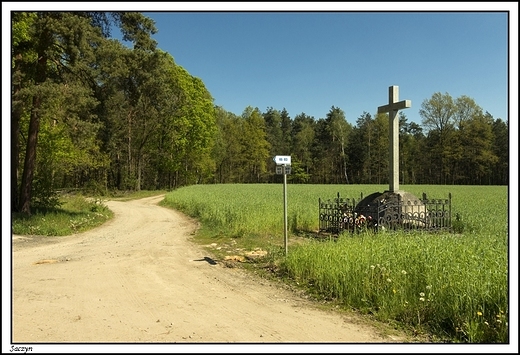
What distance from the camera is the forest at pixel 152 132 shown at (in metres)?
13.6

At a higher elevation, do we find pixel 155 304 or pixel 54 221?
pixel 54 221

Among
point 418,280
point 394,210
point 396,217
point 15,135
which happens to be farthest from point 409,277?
point 15,135

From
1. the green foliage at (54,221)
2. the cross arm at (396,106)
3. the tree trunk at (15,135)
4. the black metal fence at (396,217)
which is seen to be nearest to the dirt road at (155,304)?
the green foliage at (54,221)

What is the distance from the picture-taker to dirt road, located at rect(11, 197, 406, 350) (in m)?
4.50

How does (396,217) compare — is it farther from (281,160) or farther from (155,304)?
(155,304)

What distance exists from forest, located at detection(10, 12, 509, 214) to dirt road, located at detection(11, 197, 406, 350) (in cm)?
397

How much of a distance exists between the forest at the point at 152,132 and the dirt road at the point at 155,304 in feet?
13.0

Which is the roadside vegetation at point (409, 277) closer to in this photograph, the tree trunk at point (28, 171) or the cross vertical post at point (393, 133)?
the cross vertical post at point (393, 133)

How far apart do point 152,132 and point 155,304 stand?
139 feet

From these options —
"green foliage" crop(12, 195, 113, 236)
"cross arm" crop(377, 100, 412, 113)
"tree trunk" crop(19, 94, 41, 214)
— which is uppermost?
"cross arm" crop(377, 100, 412, 113)

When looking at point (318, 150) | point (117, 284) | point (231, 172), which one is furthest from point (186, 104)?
point (117, 284)

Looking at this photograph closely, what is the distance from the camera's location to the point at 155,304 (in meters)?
5.66

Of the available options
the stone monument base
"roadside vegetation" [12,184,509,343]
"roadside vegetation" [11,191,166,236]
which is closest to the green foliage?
"roadside vegetation" [11,191,166,236]

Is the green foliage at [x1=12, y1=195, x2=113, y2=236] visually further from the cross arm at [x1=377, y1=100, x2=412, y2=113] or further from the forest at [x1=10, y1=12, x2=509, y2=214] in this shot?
the cross arm at [x1=377, y1=100, x2=412, y2=113]
